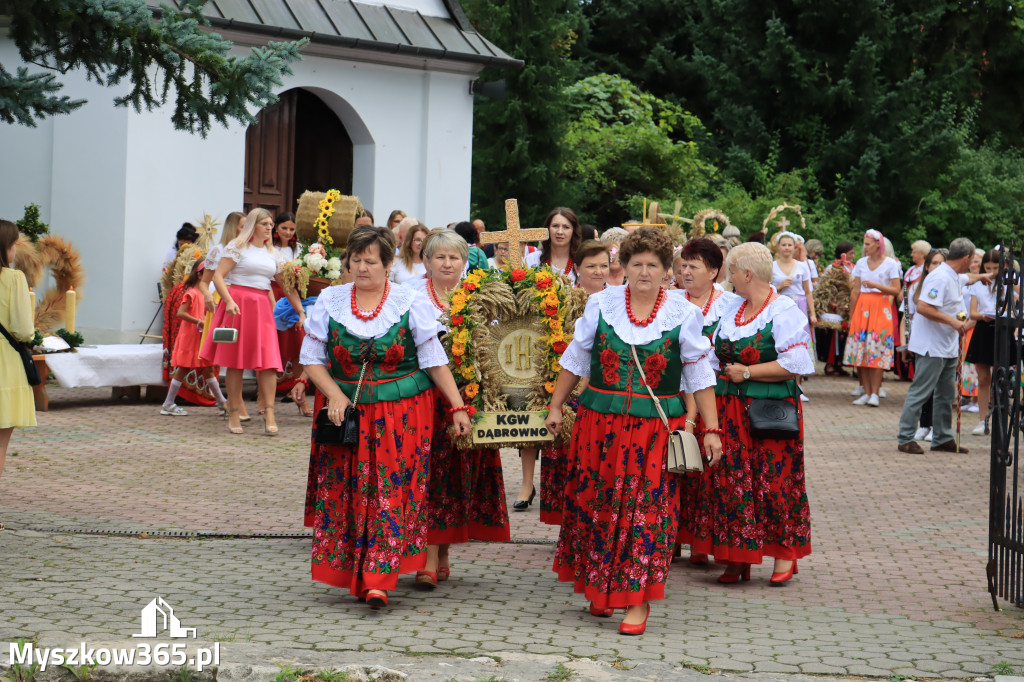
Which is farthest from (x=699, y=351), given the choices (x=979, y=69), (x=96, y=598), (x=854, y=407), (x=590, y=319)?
(x=979, y=69)

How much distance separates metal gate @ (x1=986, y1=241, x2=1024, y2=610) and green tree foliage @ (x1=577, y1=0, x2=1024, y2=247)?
20894 millimetres

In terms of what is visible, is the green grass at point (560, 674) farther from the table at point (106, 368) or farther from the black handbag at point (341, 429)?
the table at point (106, 368)

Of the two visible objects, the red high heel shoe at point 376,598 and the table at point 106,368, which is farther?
the table at point 106,368

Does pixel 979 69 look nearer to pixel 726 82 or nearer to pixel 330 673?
pixel 726 82

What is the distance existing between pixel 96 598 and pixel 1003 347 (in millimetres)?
4683

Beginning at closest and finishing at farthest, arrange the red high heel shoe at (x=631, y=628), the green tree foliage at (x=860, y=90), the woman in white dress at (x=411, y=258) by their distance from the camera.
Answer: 1. the red high heel shoe at (x=631, y=628)
2. the woman in white dress at (x=411, y=258)
3. the green tree foliage at (x=860, y=90)

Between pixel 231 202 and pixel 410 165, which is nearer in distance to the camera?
pixel 231 202

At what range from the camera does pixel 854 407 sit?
52.2 ft

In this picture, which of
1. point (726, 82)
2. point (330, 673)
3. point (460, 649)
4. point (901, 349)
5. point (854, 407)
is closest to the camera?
point (330, 673)

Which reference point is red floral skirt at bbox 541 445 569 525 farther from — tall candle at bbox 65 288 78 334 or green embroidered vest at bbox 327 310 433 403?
tall candle at bbox 65 288 78 334

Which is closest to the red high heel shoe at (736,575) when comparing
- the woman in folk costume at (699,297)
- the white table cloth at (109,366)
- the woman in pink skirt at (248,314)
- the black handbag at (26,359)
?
the woman in folk costume at (699,297)

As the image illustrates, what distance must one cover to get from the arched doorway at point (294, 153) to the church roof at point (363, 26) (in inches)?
49.8

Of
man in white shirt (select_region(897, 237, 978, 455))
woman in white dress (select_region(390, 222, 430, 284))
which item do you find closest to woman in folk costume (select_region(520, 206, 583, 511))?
woman in white dress (select_region(390, 222, 430, 284))

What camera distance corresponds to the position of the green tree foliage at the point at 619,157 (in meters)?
28.4
